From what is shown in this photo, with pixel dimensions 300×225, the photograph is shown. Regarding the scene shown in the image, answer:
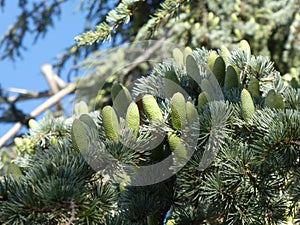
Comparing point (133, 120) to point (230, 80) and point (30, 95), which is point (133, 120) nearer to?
point (230, 80)

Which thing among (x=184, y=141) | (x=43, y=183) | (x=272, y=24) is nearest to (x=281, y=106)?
(x=184, y=141)

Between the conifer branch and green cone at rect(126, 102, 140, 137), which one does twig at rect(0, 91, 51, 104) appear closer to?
the conifer branch

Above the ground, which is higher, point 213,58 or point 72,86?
point 213,58

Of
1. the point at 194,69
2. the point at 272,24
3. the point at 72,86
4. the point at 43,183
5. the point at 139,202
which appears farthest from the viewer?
the point at 72,86

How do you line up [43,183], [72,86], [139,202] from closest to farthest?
[43,183] < [139,202] < [72,86]

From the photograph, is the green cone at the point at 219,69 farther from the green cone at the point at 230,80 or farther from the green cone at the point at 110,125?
the green cone at the point at 110,125

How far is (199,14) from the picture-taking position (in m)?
2.52

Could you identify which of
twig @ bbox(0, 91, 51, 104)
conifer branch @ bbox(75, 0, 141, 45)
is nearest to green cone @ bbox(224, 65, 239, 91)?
conifer branch @ bbox(75, 0, 141, 45)

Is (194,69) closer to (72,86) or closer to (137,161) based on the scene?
(137,161)

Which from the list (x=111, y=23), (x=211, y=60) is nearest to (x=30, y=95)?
(x=111, y=23)

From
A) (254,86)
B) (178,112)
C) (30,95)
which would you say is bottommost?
(30,95)

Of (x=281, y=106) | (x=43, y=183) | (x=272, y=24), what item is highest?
(x=43, y=183)

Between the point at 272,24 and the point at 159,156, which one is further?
the point at 272,24

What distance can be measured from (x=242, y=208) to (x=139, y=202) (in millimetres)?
152
